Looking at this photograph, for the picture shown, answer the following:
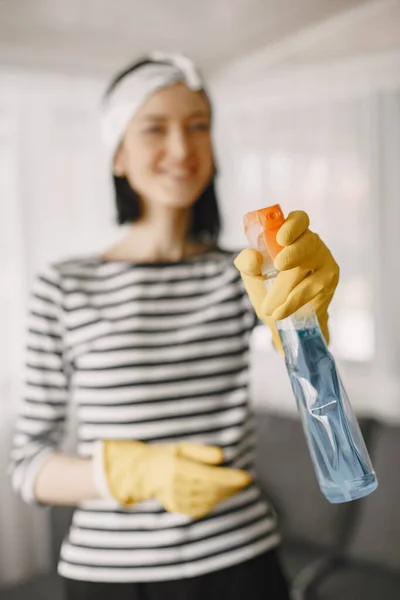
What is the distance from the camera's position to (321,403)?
530 mm

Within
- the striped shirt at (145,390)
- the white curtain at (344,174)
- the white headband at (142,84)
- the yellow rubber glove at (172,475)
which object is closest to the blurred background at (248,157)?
the white curtain at (344,174)

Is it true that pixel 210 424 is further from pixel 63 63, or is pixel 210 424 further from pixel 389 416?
pixel 63 63

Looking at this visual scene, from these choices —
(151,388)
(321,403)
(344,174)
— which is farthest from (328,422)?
(344,174)

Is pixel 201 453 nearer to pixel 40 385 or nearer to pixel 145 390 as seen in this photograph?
pixel 145 390

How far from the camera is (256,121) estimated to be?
2000 millimetres

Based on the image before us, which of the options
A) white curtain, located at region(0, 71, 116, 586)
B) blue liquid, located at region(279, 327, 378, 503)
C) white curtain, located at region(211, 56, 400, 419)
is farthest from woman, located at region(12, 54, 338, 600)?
white curtain, located at region(0, 71, 116, 586)

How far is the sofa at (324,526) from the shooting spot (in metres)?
1.51

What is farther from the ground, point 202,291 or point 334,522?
point 202,291

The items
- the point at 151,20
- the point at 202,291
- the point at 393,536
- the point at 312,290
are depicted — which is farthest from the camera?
the point at 393,536

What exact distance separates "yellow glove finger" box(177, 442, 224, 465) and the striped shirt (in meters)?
0.07

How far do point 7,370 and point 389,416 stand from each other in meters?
1.16

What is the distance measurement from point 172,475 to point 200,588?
179 mm

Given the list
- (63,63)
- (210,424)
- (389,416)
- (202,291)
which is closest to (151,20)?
(63,63)

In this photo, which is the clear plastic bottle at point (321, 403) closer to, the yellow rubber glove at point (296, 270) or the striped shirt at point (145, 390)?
Answer: the yellow rubber glove at point (296, 270)
